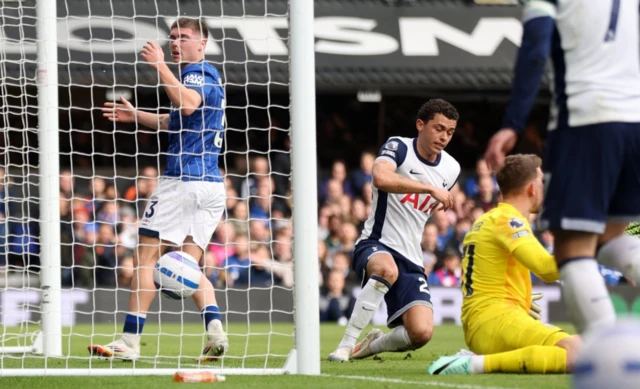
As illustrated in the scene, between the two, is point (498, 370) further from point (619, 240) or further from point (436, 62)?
point (436, 62)

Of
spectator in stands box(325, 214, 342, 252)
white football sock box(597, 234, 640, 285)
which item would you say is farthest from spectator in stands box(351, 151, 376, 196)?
white football sock box(597, 234, 640, 285)

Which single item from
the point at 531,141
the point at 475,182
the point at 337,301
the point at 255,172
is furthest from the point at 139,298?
the point at 531,141

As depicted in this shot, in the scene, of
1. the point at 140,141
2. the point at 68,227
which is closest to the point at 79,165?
the point at 140,141

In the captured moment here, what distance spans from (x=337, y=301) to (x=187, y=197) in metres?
8.35

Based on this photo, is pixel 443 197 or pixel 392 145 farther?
pixel 392 145

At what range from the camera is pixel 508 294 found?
20.0ft

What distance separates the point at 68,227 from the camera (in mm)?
15750

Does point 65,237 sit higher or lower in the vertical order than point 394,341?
higher

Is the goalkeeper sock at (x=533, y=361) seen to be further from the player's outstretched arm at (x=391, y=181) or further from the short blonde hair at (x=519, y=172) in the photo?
the player's outstretched arm at (x=391, y=181)

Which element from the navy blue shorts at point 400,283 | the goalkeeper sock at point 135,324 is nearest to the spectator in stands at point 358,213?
the navy blue shorts at point 400,283

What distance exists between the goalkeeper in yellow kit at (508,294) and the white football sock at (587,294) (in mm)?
1234

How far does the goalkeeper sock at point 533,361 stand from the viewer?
5660 millimetres

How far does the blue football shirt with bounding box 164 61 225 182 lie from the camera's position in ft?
23.9

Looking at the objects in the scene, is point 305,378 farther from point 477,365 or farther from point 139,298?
point 139,298
